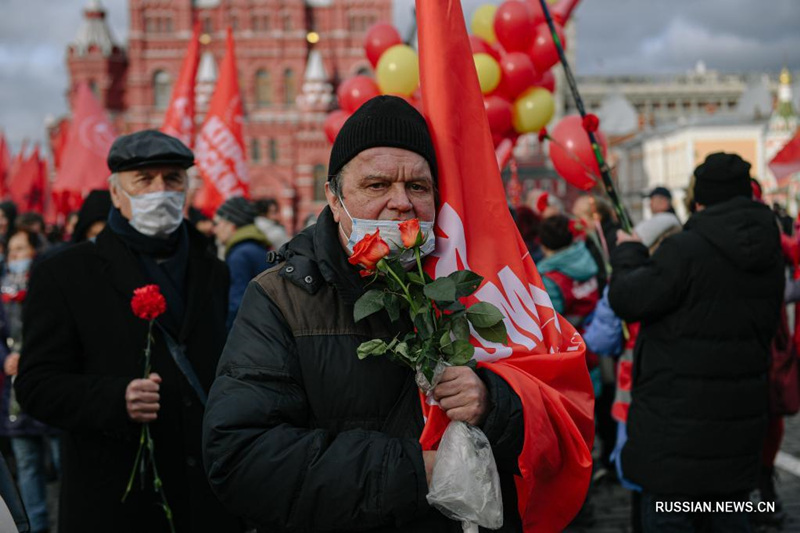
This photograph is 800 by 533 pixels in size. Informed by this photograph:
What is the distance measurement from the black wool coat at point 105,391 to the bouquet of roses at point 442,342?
4.29 feet

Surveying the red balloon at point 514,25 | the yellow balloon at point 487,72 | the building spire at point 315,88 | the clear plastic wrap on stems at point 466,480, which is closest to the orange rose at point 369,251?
the clear plastic wrap on stems at point 466,480

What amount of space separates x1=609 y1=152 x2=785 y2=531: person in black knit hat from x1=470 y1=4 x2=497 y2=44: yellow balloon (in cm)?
440

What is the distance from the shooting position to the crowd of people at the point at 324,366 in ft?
5.81

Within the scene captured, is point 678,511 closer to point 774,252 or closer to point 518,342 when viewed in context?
point 774,252

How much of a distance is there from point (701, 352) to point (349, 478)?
2.11m

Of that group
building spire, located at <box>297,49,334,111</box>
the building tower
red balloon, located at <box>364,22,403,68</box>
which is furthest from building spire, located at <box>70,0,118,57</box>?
red balloon, located at <box>364,22,403,68</box>

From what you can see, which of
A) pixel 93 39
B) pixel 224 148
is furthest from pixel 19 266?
pixel 93 39

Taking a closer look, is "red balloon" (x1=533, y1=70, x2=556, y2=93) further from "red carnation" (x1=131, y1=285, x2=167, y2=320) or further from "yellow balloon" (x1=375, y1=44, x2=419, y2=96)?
"red carnation" (x1=131, y1=285, x2=167, y2=320)

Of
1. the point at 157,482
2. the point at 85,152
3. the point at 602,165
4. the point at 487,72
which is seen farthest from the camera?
the point at 85,152

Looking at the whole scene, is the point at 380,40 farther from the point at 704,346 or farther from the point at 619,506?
the point at 704,346

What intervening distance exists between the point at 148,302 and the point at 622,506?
414cm

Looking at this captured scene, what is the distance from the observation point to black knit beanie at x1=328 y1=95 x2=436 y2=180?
6.37 ft

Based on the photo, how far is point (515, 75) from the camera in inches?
265
